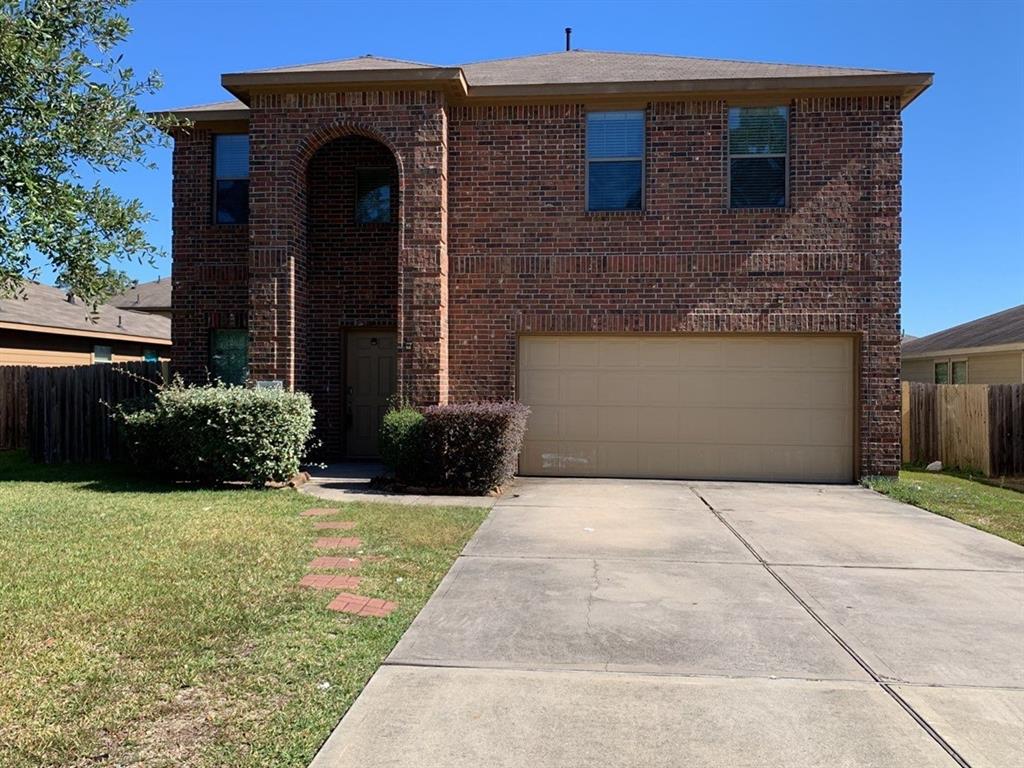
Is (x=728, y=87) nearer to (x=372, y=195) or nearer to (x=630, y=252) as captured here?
(x=630, y=252)

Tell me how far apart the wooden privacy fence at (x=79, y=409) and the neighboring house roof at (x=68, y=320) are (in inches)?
93.4

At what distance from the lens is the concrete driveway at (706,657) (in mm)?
3023

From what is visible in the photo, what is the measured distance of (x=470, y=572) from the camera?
555cm

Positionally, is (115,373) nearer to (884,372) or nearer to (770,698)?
(770,698)

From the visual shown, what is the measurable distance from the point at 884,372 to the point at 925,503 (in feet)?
7.36

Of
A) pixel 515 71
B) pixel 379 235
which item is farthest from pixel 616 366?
pixel 515 71

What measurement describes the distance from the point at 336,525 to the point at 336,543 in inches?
30.9

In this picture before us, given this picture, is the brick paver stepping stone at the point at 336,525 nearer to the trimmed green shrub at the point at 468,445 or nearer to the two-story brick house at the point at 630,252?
the trimmed green shrub at the point at 468,445

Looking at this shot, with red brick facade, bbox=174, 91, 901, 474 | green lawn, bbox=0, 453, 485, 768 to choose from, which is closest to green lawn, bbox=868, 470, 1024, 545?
red brick facade, bbox=174, 91, 901, 474

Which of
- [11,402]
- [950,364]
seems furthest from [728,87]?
[950,364]

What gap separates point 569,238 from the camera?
10.9 m

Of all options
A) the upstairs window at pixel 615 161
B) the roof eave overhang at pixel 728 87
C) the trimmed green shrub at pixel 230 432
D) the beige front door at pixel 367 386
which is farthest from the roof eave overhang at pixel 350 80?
the trimmed green shrub at pixel 230 432

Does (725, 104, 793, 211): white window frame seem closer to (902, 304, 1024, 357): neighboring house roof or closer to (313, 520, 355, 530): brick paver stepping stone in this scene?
(313, 520, 355, 530): brick paver stepping stone

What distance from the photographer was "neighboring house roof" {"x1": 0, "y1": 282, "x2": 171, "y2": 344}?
1589 centimetres
